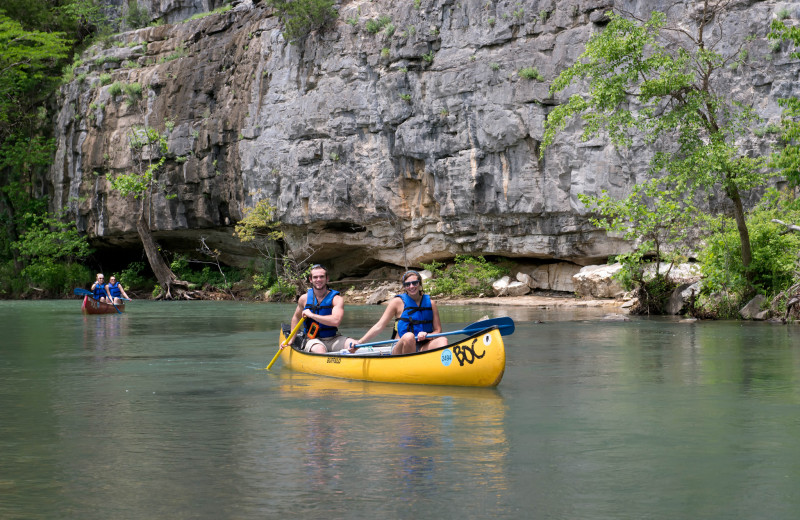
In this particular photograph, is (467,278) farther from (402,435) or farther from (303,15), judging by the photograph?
(402,435)

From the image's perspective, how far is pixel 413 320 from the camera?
31.6 ft

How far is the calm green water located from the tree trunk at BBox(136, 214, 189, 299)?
2302cm

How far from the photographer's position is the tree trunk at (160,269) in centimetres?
3541

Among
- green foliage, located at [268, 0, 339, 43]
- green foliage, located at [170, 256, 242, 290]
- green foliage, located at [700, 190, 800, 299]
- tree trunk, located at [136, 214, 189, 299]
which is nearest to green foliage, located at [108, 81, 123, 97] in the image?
tree trunk, located at [136, 214, 189, 299]

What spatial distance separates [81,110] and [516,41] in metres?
21.0

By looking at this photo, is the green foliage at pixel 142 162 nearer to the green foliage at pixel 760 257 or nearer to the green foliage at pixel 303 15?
the green foliage at pixel 303 15

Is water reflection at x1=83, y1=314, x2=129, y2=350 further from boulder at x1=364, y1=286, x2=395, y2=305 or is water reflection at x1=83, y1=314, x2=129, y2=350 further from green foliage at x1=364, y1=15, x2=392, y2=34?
green foliage at x1=364, y1=15, x2=392, y2=34

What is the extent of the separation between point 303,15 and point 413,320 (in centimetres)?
2412

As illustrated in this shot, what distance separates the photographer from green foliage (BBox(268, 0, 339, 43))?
31109mm

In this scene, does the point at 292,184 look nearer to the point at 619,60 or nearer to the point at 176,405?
the point at 619,60

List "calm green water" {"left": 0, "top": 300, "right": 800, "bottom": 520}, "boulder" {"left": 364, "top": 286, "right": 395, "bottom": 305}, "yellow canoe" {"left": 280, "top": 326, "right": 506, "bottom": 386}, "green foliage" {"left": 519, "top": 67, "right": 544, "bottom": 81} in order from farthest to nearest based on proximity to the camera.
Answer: "boulder" {"left": 364, "top": 286, "right": 395, "bottom": 305} → "green foliage" {"left": 519, "top": 67, "right": 544, "bottom": 81} → "yellow canoe" {"left": 280, "top": 326, "right": 506, "bottom": 386} → "calm green water" {"left": 0, "top": 300, "right": 800, "bottom": 520}

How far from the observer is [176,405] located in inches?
326

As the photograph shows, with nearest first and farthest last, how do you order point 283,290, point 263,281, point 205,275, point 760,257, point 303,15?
point 760,257 < point 303,15 < point 283,290 < point 263,281 < point 205,275

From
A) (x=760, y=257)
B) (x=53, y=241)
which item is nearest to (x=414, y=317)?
(x=760, y=257)
